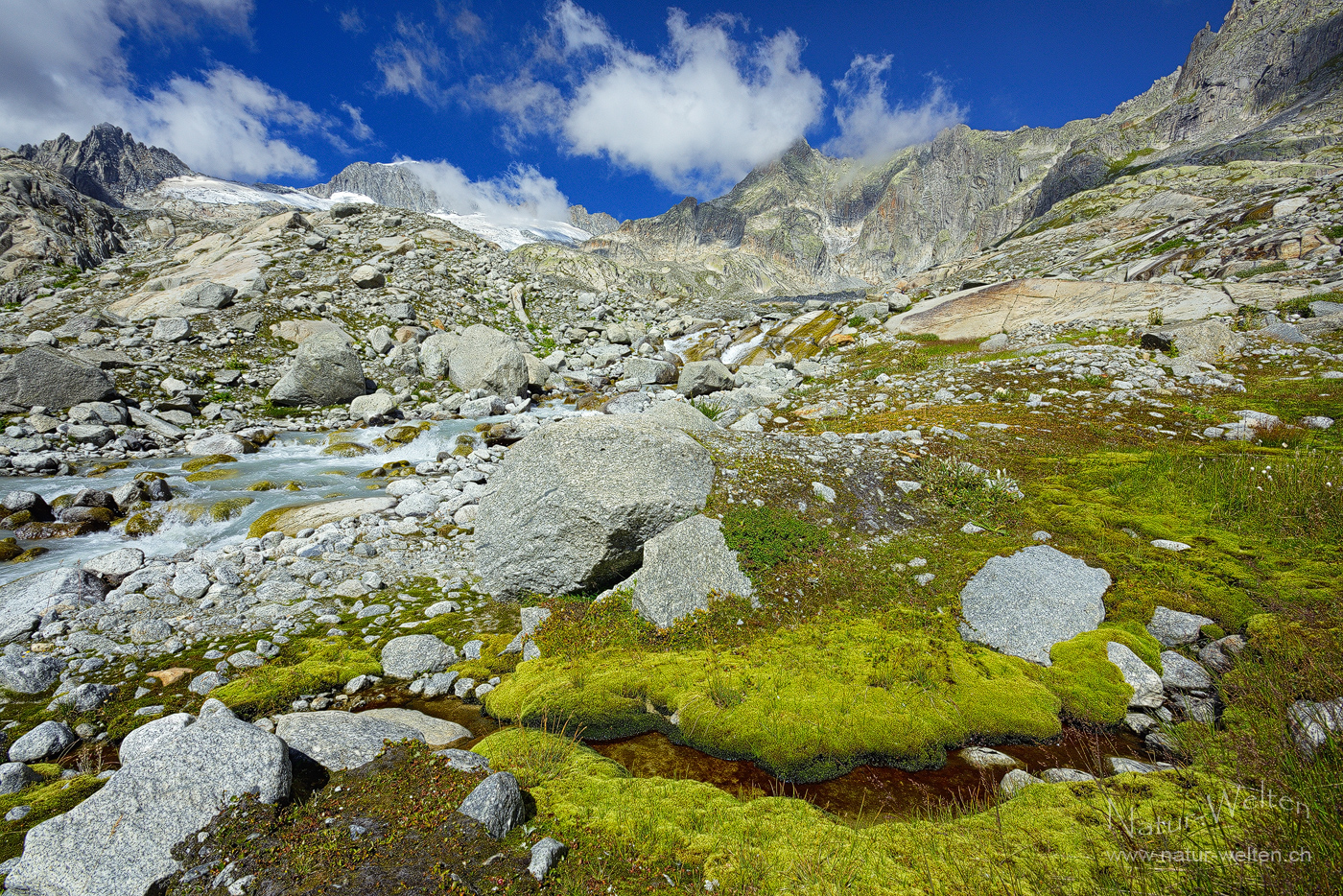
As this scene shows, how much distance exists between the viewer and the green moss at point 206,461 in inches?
614

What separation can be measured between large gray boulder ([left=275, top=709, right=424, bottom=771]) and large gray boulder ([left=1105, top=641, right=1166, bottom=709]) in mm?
8116

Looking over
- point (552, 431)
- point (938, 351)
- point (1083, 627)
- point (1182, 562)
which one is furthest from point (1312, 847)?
point (938, 351)

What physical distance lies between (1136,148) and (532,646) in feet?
734

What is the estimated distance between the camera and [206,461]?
53.0ft

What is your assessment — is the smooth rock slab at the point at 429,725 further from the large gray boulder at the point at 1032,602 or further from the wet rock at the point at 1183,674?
the wet rock at the point at 1183,674

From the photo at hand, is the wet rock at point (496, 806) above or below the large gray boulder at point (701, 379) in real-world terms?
below

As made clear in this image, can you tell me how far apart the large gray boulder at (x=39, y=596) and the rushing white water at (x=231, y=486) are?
1.50 metres

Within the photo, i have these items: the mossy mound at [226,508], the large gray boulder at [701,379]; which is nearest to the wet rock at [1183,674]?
the mossy mound at [226,508]

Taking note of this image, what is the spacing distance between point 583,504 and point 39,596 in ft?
29.9

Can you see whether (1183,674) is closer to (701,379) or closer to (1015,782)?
(1015,782)

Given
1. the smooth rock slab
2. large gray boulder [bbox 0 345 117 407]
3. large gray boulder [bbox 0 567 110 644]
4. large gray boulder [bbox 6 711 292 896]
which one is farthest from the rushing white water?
large gray boulder [bbox 6 711 292 896]

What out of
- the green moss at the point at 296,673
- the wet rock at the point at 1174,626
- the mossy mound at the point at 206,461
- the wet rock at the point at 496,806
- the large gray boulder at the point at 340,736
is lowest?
the green moss at the point at 296,673

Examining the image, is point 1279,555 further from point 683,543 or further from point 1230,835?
point 683,543

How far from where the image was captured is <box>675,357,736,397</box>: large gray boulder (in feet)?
84.1
